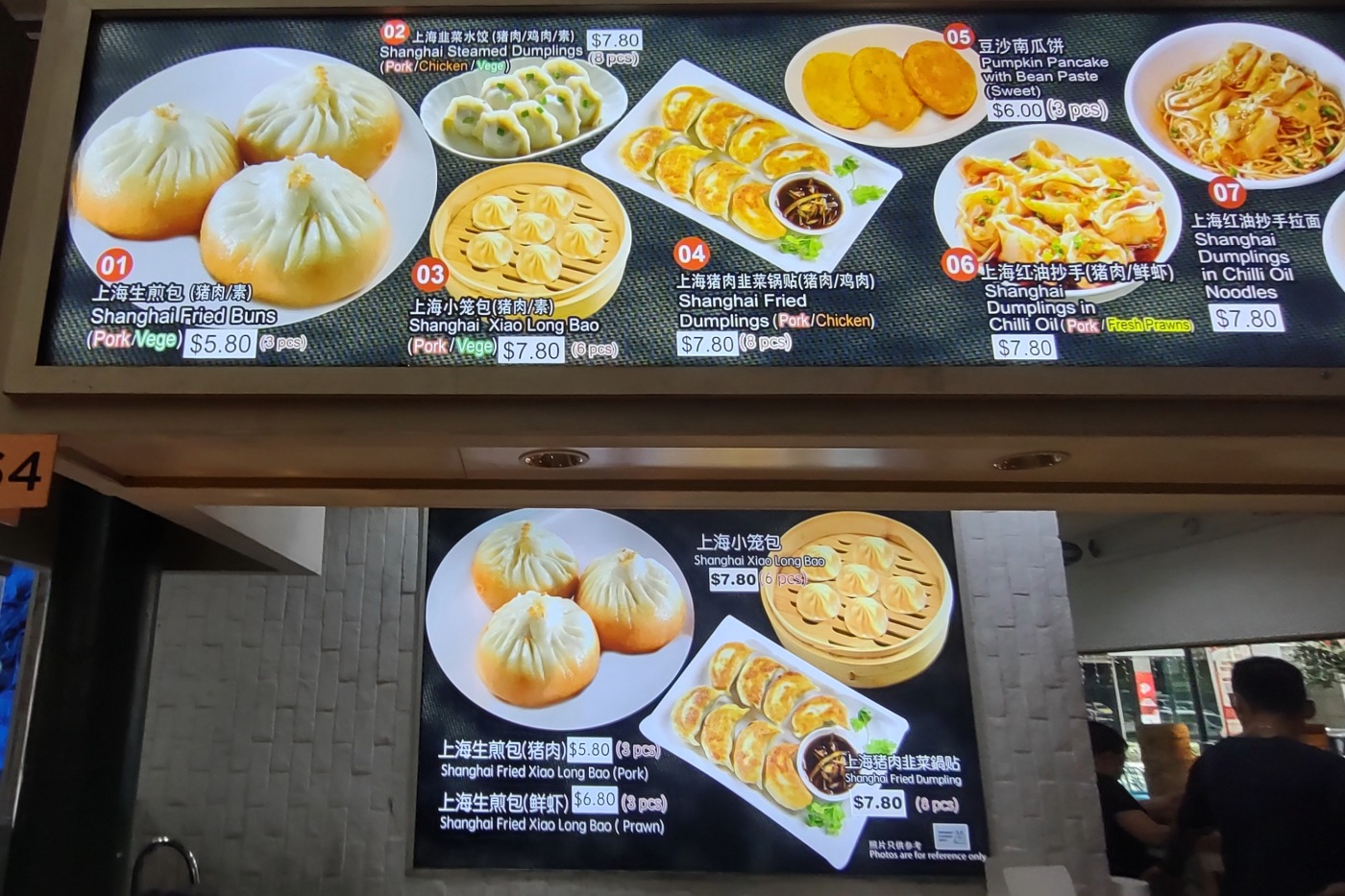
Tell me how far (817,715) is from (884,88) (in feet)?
9.81

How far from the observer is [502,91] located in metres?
1.58

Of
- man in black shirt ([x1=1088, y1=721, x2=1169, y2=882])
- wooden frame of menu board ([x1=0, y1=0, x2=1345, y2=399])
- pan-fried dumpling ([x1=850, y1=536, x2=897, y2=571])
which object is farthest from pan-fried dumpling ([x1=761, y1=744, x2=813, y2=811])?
wooden frame of menu board ([x1=0, y1=0, x2=1345, y2=399])

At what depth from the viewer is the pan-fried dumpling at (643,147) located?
60.9 inches

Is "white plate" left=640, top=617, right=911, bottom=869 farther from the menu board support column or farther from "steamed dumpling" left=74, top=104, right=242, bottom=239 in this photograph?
"steamed dumpling" left=74, top=104, right=242, bottom=239

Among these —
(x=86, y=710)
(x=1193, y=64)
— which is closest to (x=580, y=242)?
(x=1193, y=64)

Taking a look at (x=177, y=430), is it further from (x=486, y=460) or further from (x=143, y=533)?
(x=143, y=533)

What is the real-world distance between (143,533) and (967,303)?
2163mm

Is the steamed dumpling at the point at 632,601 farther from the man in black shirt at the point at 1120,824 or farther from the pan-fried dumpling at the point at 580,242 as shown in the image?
the pan-fried dumpling at the point at 580,242

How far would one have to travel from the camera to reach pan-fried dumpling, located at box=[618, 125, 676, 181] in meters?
1.55

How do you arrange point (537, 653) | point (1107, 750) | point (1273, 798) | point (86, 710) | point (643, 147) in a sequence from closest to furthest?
point (643, 147) → point (86, 710) → point (1273, 798) → point (537, 653) → point (1107, 750)

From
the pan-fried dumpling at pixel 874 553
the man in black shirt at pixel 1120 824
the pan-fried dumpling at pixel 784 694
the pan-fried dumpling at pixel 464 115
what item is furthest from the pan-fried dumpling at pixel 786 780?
the pan-fried dumpling at pixel 464 115

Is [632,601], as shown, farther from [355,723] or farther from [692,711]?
[355,723]

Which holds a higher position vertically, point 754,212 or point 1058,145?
point 1058,145

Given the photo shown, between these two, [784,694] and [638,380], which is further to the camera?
[784,694]
